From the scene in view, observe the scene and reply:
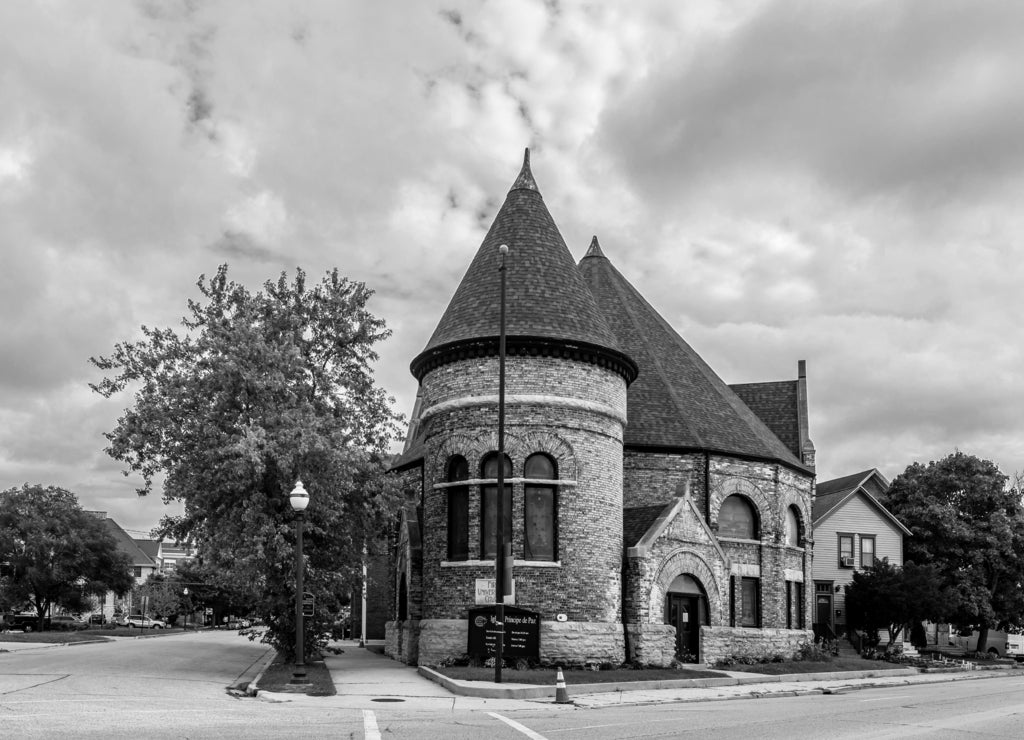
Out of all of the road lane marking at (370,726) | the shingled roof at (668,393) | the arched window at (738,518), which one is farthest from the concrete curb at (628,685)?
the shingled roof at (668,393)

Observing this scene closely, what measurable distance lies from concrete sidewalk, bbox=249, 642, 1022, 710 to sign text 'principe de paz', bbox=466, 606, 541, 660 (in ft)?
4.61

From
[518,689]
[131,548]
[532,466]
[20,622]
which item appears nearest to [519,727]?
[518,689]

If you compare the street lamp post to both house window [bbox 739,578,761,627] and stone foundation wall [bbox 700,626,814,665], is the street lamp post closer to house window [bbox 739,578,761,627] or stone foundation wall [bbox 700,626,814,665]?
stone foundation wall [bbox 700,626,814,665]

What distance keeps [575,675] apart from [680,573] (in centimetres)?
621

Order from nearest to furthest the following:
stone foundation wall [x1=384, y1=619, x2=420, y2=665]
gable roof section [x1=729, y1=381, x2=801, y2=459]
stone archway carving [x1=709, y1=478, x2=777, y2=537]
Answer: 1. stone foundation wall [x1=384, y1=619, x2=420, y2=665]
2. stone archway carving [x1=709, y1=478, x2=777, y2=537]
3. gable roof section [x1=729, y1=381, x2=801, y2=459]

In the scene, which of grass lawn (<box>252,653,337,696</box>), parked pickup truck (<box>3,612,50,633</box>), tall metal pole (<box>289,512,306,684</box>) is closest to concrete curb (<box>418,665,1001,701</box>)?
grass lawn (<box>252,653,337,696</box>)

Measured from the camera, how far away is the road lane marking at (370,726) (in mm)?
12701

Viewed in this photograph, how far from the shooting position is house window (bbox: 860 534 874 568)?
162 feet

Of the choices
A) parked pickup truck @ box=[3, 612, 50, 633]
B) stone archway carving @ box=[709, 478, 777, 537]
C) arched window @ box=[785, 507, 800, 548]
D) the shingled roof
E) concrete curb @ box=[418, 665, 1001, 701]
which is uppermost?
the shingled roof

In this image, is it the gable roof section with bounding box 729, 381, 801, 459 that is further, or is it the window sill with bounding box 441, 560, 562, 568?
the gable roof section with bounding box 729, 381, 801, 459

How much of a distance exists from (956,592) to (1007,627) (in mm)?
6401

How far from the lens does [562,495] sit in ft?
88.9

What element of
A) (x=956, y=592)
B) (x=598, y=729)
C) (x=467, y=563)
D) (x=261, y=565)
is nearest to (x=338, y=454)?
(x=261, y=565)

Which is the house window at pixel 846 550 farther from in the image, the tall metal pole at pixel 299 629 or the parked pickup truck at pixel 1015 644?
the tall metal pole at pixel 299 629
